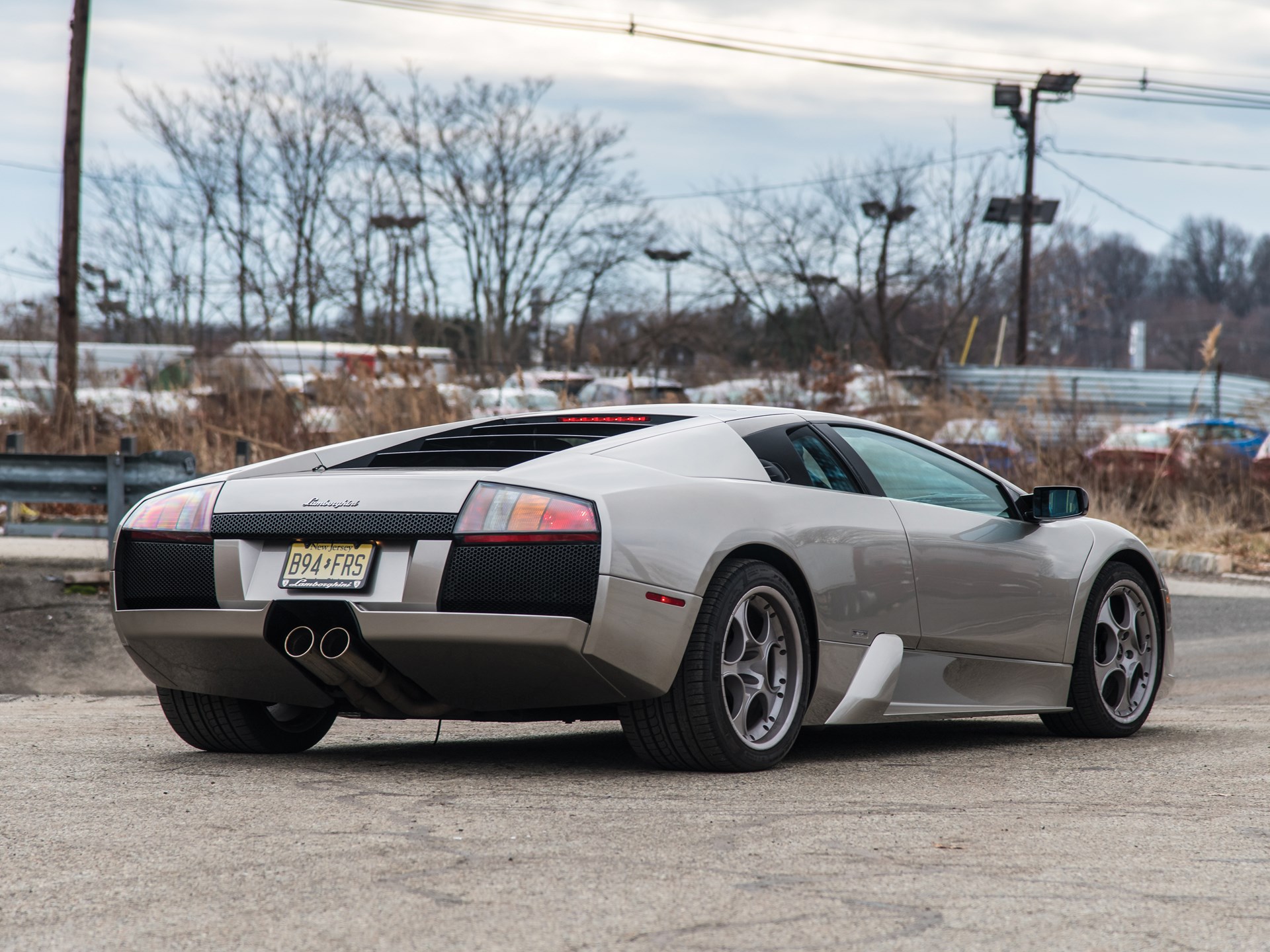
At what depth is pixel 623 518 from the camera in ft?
13.8

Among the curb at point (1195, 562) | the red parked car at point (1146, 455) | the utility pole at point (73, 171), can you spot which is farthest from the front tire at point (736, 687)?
the utility pole at point (73, 171)

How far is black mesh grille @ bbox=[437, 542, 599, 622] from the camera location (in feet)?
13.5

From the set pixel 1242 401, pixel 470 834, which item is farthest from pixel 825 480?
pixel 1242 401

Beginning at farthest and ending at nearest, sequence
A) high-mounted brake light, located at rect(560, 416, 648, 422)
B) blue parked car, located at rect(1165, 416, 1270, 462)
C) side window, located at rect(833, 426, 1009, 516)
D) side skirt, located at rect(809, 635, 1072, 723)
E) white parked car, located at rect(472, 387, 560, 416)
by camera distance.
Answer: blue parked car, located at rect(1165, 416, 1270, 462) < white parked car, located at rect(472, 387, 560, 416) < side window, located at rect(833, 426, 1009, 516) < high-mounted brake light, located at rect(560, 416, 648, 422) < side skirt, located at rect(809, 635, 1072, 723)

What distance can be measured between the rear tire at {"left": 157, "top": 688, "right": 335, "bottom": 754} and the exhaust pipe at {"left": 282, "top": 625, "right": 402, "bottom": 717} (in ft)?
1.09

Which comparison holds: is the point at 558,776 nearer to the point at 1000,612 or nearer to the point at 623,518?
the point at 623,518

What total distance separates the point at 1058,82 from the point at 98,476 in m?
27.9

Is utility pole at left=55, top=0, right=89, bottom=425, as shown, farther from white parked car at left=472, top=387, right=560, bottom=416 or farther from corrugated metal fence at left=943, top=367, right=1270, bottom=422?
corrugated metal fence at left=943, top=367, right=1270, bottom=422

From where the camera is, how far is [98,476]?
10305 millimetres

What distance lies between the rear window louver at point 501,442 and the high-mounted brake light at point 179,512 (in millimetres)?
477

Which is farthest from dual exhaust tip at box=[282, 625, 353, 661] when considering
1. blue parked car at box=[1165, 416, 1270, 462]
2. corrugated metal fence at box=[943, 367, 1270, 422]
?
blue parked car at box=[1165, 416, 1270, 462]

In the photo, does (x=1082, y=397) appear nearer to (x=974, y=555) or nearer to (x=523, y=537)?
(x=974, y=555)

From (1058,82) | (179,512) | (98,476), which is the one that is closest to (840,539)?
(179,512)

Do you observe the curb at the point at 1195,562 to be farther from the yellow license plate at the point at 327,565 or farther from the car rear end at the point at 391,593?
the yellow license plate at the point at 327,565
